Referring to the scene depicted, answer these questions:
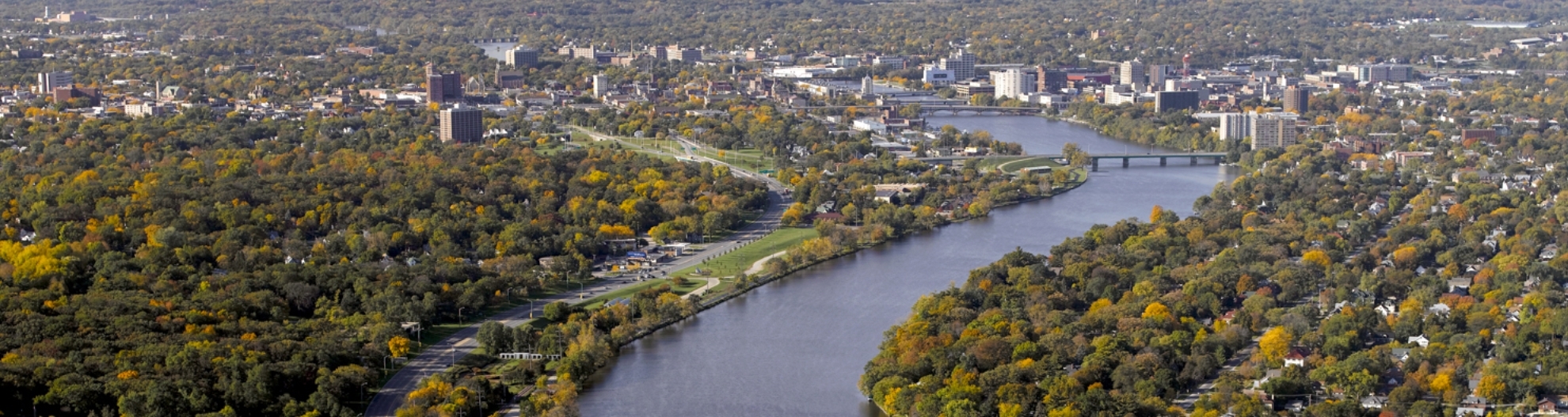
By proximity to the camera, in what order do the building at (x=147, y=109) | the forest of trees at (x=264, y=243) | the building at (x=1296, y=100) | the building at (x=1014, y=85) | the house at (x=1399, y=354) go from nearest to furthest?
the forest of trees at (x=264, y=243)
the house at (x=1399, y=354)
the building at (x=147, y=109)
the building at (x=1296, y=100)
the building at (x=1014, y=85)

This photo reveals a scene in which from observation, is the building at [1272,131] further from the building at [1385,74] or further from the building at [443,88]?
the building at [443,88]

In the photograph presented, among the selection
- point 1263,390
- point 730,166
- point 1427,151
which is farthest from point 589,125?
point 1263,390

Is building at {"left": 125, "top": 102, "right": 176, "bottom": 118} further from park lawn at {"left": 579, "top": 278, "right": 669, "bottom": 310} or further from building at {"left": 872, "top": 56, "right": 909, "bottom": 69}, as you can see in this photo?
building at {"left": 872, "top": 56, "right": 909, "bottom": 69}

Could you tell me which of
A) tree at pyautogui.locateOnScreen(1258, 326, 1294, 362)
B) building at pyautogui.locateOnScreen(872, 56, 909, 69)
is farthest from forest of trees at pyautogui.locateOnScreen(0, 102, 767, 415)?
building at pyautogui.locateOnScreen(872, 56, 909, 69)

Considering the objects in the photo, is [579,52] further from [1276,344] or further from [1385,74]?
[1276,344]

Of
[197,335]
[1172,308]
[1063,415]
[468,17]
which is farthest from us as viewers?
[468,17]

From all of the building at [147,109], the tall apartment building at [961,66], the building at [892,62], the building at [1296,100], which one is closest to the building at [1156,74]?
the tall apartment building at [961,66]

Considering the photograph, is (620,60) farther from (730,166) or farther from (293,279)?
(293,279)
